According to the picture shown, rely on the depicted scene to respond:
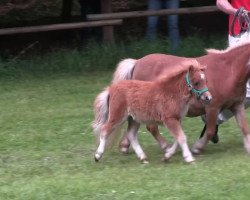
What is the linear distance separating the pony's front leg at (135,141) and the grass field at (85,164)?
9cm

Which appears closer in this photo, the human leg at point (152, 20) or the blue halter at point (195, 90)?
the blue halter at point (195, 90)

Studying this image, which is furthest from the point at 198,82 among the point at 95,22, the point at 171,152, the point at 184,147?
the point at 95,22

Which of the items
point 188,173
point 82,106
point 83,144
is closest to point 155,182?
point 188,173

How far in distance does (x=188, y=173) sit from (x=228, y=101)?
127 cm

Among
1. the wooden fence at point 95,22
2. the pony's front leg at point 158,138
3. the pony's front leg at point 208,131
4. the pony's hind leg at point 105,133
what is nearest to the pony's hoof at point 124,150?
the pony's front leg at point 158,138

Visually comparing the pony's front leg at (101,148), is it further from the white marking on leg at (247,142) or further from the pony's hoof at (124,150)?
the white marking on leg at (247,142)

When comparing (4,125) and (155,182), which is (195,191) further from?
(4,125)

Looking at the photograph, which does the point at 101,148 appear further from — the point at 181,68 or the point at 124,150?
the point at 181,68

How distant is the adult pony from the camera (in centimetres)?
698

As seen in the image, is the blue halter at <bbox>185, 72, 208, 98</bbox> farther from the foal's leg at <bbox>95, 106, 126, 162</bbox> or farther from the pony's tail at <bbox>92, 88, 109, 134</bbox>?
the pony's tail at <bbox>92, 88, 109, 134</bbox>

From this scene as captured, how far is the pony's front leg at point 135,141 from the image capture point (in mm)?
7375

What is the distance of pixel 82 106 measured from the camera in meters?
10.7

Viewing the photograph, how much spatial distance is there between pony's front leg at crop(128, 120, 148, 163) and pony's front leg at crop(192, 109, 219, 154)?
0.63 meters

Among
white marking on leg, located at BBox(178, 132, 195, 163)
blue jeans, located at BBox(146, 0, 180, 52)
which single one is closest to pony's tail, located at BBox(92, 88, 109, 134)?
white marking on leg, located at BBox(178, 132, 195, 163)
